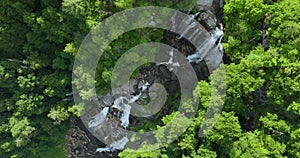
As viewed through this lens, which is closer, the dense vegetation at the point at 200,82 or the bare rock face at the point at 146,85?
the dense vegetation at the point at 200,82

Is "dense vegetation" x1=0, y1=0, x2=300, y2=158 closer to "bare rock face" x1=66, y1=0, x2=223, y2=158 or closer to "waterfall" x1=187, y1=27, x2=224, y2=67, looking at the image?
"waterfall" x1=187, y1=27, x2=224, y2=67

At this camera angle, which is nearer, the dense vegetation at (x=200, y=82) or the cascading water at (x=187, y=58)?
the dense vegetation at (x=200, y=82)

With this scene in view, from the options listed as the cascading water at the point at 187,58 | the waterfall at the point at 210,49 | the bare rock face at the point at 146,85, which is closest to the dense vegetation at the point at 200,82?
the waterfall at the point at 210,49

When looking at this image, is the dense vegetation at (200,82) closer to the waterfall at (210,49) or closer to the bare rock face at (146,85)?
the waterfall at (210,49)

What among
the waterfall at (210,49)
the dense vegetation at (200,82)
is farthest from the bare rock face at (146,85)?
the dense vegetation at (200,82)

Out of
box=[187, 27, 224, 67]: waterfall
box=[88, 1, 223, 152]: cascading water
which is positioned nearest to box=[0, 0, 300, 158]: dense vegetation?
box=[187, 27, 224, 67]: waterfall

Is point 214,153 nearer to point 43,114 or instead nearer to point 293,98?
point 293,98

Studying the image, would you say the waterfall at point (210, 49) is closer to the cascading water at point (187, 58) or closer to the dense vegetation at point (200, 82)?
the cascading water at point (187, 58)

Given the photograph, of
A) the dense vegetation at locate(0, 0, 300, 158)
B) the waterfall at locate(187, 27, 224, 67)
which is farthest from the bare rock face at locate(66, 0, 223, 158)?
the dense vegetation at locate(0, 0, 300, 158)

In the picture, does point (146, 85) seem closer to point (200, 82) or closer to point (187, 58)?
point (187, 58)

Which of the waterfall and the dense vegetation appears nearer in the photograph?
the dense vegetation
